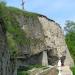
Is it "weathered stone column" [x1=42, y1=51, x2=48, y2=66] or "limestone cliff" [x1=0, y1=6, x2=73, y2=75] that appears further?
"weathered stone column" [x1=42, y1=51, x2=48, y2=66]

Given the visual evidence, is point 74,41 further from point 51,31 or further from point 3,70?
point 3,70

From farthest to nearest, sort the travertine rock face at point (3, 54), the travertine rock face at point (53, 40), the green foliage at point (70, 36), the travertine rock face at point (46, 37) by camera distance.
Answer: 1. the green foliage at point (70, 36)
2. the travertine rock face at point (53, 40)
3. the travertine rock face at point (46, 37)
4. the travertine rock face at point (3, 54)

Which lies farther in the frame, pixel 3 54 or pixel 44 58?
pixel 44 58

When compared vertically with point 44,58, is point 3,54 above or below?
below

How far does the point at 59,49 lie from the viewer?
131 ft

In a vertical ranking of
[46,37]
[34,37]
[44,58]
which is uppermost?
[46,37]

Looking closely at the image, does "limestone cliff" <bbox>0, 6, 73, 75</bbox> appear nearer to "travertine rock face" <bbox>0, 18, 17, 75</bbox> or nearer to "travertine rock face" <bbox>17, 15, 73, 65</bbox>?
"travertine rock face" <bbox>17, 15, 73, 65</bbox>

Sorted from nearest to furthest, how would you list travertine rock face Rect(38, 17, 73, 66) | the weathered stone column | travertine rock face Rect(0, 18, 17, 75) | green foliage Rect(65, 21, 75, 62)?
travertine rock face Rect(0, 18, 17, 75) → the weathered stone column → travertine rock face Rect(38, 17, 73, 66) → green foliage Rect(65, 21, 75, 62)

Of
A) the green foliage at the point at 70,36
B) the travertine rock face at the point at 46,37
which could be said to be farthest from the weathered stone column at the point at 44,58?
the green foliage at the point at 70,36

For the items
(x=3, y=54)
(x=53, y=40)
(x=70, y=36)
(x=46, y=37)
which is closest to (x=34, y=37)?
(x=46, y=37)

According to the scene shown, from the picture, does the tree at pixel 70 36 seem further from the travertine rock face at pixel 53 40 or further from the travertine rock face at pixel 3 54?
the travertine rock face at pixel 3 54

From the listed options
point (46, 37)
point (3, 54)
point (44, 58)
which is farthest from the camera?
point (46, 37)

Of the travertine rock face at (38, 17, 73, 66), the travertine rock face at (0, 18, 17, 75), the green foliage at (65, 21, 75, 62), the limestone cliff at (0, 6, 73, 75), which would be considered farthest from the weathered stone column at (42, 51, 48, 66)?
the travertine rock face at (0, 18, 17, 75)

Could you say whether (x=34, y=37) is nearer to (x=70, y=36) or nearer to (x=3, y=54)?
(x=70, y=36)
